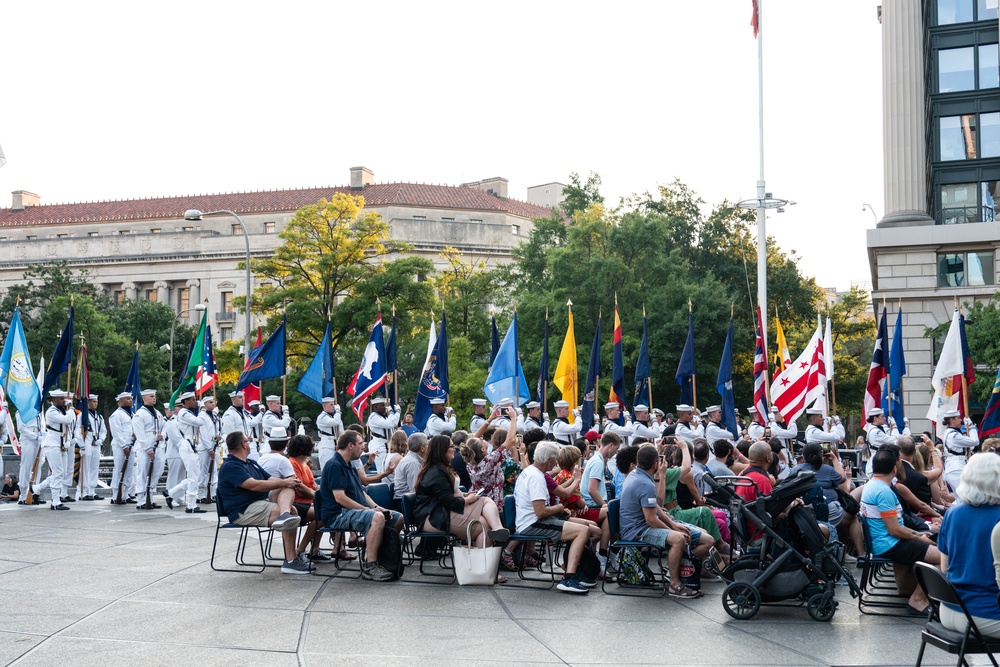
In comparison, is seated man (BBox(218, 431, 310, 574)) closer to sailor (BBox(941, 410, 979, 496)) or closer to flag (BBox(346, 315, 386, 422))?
flag (BBox(346, 315, 386, 422))

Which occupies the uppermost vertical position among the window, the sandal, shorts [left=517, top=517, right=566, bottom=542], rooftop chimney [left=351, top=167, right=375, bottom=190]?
rooftop chimney [left=351, top=167, right=375, bottom=190]

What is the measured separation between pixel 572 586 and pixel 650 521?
3.55 feet

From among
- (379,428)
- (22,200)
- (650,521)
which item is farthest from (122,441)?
(22,200)

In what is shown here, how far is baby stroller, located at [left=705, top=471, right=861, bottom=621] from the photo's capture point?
9227 mm

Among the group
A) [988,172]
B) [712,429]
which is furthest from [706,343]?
[712,429]

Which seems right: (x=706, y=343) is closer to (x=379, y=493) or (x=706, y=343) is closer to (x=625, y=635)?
(x=379, y=493)

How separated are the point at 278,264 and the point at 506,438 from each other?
36.3 m

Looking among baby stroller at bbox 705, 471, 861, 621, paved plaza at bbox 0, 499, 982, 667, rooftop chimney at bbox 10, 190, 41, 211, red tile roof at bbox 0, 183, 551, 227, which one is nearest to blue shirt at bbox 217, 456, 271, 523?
paved plaza at bbox 0, 499, 982, 667

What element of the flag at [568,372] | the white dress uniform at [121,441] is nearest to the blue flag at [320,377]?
the white dress uniform at [121,441]

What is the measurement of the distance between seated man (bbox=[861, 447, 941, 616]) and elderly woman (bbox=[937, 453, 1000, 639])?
2.50 metres

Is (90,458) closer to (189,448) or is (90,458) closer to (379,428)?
(189,448)

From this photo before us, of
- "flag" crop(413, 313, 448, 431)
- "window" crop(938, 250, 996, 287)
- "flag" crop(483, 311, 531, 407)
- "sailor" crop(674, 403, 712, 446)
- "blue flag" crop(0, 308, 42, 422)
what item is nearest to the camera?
"blue flag" crop(0, 308, 42, 422)

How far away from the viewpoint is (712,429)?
19406 mm

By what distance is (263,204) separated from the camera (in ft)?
282
